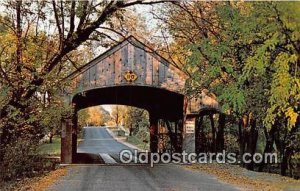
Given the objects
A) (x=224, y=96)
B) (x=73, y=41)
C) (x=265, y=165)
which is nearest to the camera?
(x=224, y=96)

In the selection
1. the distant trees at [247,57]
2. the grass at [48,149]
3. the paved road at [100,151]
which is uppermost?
the distant trees at [247,57]

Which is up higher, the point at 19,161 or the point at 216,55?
the point at 216,55

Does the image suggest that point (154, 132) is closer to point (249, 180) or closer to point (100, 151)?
point (100, 151)

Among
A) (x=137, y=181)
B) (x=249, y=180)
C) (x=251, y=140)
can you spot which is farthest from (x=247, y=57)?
(x=251, y=140)

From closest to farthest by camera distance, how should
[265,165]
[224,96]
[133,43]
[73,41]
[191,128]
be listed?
[224,96]
[73,41]
[133,43]
[191,128]
[265,165]

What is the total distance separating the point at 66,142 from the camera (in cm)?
1795

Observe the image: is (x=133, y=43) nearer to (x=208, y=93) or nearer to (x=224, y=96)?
(x=208, y=93)

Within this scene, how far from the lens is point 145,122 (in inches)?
1848

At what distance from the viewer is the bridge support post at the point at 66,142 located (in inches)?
705

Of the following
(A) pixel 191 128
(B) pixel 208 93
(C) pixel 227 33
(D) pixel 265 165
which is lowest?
(D) pixel 265 165

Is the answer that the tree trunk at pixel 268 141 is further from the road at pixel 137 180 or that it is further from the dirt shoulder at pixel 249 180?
the road at pixel 137 180

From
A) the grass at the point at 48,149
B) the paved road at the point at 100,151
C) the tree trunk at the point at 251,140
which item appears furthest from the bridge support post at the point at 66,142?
the tree trunk at the point at 251,140

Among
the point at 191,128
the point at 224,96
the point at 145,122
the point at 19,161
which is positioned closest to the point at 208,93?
the point at 191,128

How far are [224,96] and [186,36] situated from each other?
799 cm
